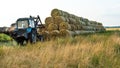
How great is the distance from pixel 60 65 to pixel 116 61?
2240 millimetres

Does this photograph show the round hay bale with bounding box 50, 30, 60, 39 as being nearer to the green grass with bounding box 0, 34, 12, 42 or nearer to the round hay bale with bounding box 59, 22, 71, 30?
the round hay bale with bounding box 59, 22, 71, 30

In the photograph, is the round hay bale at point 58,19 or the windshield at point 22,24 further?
the round hay bale at point 58,19

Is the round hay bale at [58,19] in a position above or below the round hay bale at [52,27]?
above

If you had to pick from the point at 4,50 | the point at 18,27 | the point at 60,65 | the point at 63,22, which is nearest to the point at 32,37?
the point at 18,27

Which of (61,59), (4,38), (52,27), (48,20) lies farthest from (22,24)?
(61,59)

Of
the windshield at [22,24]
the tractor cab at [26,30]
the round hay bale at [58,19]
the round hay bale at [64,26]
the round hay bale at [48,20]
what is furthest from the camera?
the round hay bale at [58,19]

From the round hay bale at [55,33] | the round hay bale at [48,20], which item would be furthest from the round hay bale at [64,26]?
the round hay bale at [55,33]

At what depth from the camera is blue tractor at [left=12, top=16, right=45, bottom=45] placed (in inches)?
835

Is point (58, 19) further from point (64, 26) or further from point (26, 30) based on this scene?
point (26, 30)

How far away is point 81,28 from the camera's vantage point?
3186 cm

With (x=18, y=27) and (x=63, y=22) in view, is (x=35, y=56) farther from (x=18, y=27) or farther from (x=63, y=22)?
(x=63, y=22)

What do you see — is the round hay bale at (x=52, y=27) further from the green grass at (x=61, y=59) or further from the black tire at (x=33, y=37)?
the green grass at (x=61, y=59)

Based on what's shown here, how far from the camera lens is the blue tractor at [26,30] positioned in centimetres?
2122

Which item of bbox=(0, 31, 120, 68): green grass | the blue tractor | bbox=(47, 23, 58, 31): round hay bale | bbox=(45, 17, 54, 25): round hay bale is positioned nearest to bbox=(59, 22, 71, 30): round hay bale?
bbox=(47, 23, 58, 31): round hay bale
